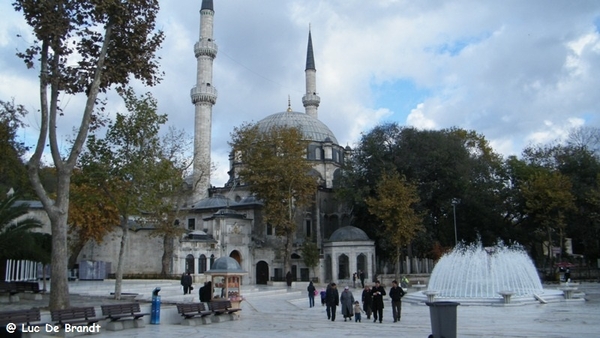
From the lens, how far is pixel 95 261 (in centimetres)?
3500

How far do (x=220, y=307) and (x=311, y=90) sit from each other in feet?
155

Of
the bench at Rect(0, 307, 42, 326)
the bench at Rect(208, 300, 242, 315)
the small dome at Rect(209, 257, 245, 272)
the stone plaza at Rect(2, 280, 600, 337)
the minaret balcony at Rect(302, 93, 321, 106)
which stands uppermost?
the minaret balcony at Rect(302, 93, 321, 106)

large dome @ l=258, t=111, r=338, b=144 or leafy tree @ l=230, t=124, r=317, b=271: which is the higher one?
large dome @ l=258, t=111, r=338, b=144

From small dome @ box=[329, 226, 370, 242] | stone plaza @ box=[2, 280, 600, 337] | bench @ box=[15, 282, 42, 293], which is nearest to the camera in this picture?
stone plaza @ box=[2, 280, 600, 337]

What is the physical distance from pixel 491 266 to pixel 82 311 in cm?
1646

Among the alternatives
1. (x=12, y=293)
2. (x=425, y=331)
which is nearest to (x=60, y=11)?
(x=12, y=293)

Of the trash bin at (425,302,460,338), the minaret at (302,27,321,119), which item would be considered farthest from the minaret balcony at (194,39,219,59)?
the trash bin at (425,302,460,338)

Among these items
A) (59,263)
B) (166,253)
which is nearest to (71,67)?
(59,263)

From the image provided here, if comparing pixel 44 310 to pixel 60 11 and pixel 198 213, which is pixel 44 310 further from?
pixel 198 213

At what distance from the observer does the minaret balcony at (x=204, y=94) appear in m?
46.1

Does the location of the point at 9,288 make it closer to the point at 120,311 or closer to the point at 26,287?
the point at 26,287

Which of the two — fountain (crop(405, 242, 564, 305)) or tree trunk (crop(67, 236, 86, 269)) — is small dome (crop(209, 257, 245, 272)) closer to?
fountain (crop(405, 242, 564, 305))

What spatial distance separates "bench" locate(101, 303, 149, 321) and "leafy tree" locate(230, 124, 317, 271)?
74.7 ft

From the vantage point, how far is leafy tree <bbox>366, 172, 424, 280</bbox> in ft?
115
